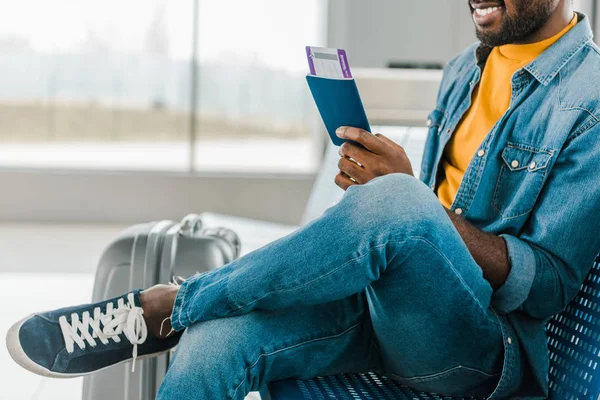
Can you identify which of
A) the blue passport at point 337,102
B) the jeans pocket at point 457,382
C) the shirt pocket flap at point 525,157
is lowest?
the jeans pocket at point 457,382

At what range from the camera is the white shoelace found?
4.81 feet

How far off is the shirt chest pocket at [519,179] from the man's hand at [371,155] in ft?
0.59

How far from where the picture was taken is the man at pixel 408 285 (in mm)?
1303

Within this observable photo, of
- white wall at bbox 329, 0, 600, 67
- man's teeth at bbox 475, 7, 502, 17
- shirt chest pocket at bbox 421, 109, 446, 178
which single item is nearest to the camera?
man's teeth at bbox 475, 7, 502, 17

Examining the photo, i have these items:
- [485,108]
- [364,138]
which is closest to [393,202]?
[364,138]

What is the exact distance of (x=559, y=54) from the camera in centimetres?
157

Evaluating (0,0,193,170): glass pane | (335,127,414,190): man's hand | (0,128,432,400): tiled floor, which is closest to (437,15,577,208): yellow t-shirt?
(335,127,414,190): man's hand

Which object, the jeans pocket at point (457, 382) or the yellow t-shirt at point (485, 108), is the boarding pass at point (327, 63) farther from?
the jeans pocket at point (457, 382)

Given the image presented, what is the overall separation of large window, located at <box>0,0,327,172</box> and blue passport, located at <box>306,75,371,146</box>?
13.3ft

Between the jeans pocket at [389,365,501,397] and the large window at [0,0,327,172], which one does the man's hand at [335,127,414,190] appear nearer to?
the jeans pocket at [389,365,501,397]

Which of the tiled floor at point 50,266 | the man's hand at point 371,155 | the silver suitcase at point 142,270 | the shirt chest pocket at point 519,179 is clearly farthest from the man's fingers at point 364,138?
the tiled floor at point 50,266

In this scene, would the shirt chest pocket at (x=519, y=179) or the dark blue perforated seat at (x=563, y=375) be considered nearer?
the dark blue perforated seat at (x=563, y=375)

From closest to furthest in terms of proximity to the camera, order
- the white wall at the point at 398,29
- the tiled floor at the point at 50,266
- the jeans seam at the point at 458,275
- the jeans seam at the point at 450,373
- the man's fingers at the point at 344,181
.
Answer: the jeans seam at the point at 458,275 → the jeans seam at the point at 450,373 → the man's fingers at the point at 344,181 → the tiled floor at the point at 50,266 → the white wall at the point at 398,29

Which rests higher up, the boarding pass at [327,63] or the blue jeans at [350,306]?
the boarding pass at [327,63]
